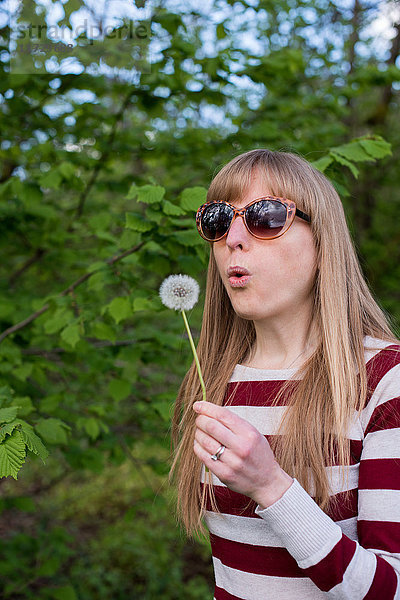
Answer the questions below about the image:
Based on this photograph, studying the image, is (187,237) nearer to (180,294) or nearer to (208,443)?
(180,294)

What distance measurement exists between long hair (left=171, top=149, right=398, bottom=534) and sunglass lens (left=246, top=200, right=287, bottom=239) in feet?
0.23

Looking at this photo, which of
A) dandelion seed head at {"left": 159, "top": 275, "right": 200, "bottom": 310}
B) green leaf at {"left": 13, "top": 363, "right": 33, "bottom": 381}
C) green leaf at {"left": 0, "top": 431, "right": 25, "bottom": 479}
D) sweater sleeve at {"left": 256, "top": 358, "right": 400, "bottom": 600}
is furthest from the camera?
green leaf at {"left": 13, "top": 363, "right": 33, "bottom": 381}

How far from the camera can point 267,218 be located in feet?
4.12

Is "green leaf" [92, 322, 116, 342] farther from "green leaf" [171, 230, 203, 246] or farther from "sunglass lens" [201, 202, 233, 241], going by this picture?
"sunglass lens" [201, 202, 233, 241]

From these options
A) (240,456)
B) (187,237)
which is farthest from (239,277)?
(187,237)

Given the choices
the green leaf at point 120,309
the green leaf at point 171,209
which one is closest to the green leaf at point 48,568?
the green leaf at point 120,309

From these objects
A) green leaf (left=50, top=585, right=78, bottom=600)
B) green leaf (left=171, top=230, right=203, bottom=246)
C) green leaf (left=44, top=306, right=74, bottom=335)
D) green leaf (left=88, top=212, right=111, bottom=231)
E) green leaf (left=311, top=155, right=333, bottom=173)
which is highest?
green leaf (left=311, top=155, right=333, bottom=173)

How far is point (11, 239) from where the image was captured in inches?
123

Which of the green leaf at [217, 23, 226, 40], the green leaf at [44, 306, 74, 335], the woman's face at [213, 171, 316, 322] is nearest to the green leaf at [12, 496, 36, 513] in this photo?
the green leaf at [44, 306, 74, 335]

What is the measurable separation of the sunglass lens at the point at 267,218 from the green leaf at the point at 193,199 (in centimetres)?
57

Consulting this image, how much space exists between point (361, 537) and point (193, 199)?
1.21 m

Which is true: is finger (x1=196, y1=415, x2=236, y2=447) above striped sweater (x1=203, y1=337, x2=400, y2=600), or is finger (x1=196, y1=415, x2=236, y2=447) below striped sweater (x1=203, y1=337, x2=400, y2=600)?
above

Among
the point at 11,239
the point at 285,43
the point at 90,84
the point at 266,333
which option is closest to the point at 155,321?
the point at 11,239

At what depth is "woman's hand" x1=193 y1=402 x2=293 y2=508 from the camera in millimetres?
979
